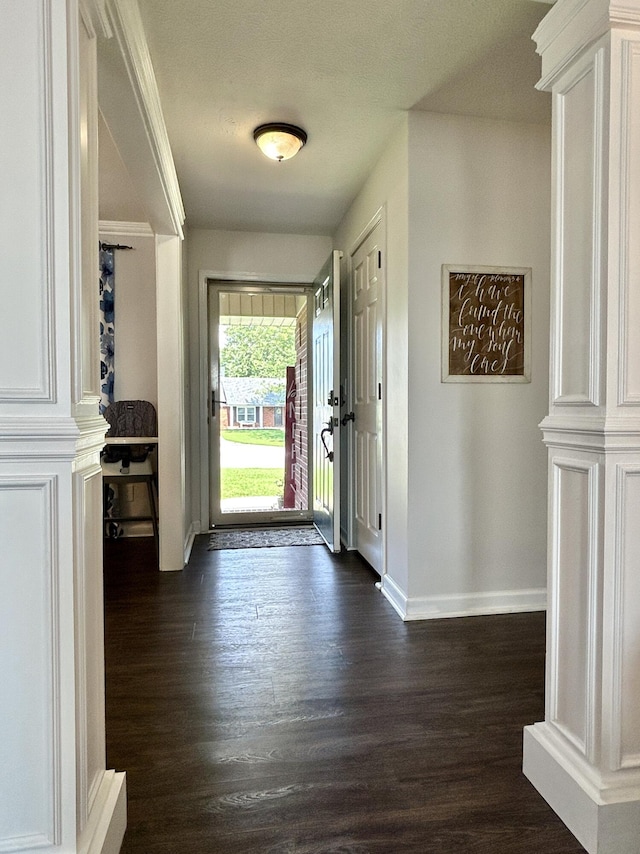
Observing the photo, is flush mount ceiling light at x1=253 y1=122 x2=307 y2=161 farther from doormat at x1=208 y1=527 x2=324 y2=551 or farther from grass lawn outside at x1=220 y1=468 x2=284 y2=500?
grass lawn outside at x1=220 y1=468 x2=284 y2=500

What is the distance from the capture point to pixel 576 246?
1.30 m

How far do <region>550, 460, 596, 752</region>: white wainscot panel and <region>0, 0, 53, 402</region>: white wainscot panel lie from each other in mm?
1224

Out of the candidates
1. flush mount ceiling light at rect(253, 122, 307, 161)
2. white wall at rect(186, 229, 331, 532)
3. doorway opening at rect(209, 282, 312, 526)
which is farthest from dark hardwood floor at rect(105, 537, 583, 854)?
flush mount ceiling light at rect(253, 122, 307, 161)

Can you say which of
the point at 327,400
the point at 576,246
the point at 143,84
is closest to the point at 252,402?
the point at 327,400

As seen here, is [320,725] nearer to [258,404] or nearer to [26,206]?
[26,206]

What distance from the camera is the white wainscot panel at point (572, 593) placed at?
125cm

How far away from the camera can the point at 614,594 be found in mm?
1196

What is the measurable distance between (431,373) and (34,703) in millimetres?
2029

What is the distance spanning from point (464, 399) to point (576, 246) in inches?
49.4

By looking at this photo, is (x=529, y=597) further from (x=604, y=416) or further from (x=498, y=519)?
(x=604, y=416)

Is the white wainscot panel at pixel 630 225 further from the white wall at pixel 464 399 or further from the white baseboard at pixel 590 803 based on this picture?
the white wall at pixel 464 399

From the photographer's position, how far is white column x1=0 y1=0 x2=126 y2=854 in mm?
913

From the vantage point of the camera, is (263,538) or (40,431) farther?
(263,538)

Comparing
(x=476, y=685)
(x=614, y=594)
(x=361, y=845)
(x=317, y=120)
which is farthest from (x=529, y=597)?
(x=317, y=120)
